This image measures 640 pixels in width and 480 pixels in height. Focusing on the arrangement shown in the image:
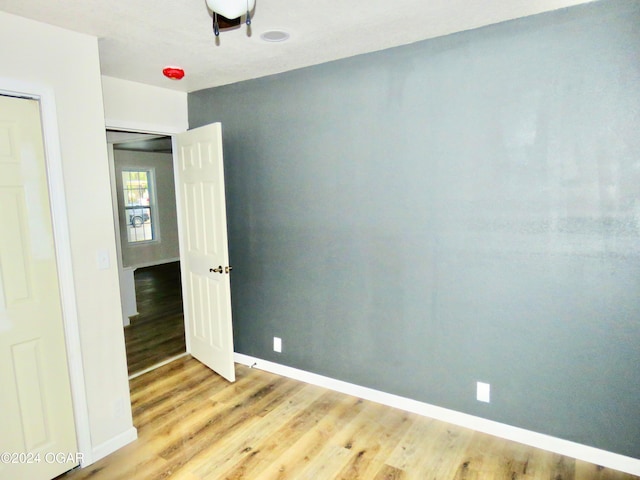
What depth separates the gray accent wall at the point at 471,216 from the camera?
6.68 feet

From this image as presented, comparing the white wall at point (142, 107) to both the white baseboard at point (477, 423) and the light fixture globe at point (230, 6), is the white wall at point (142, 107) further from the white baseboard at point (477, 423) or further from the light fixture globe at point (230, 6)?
the white baseboard at point (477, 423)

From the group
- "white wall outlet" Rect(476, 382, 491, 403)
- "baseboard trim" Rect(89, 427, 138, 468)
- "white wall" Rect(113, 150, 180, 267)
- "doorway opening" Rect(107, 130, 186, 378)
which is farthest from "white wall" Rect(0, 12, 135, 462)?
"white wall" Rect(113, 150, 180, 267)

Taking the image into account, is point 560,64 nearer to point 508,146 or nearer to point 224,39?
point 508,146

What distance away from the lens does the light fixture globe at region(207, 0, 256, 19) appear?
1.55m

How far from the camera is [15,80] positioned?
1.95 meters

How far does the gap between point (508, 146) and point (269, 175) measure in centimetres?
179

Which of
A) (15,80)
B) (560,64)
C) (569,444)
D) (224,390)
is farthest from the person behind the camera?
(224,390)

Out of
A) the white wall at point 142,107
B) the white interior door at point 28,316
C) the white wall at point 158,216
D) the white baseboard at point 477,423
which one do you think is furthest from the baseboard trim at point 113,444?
the white wall at point 158,216

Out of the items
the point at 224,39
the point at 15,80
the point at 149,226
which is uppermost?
the point at 224,39

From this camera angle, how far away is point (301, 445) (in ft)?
7.97

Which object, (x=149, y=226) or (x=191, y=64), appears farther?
(x=149, y=226)

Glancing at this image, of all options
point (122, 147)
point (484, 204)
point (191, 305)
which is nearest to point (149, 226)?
point (122, 147)

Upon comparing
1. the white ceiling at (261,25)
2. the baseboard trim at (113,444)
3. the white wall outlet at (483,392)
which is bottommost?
the baseboard trim at (113,444)

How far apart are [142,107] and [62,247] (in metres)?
1.55
